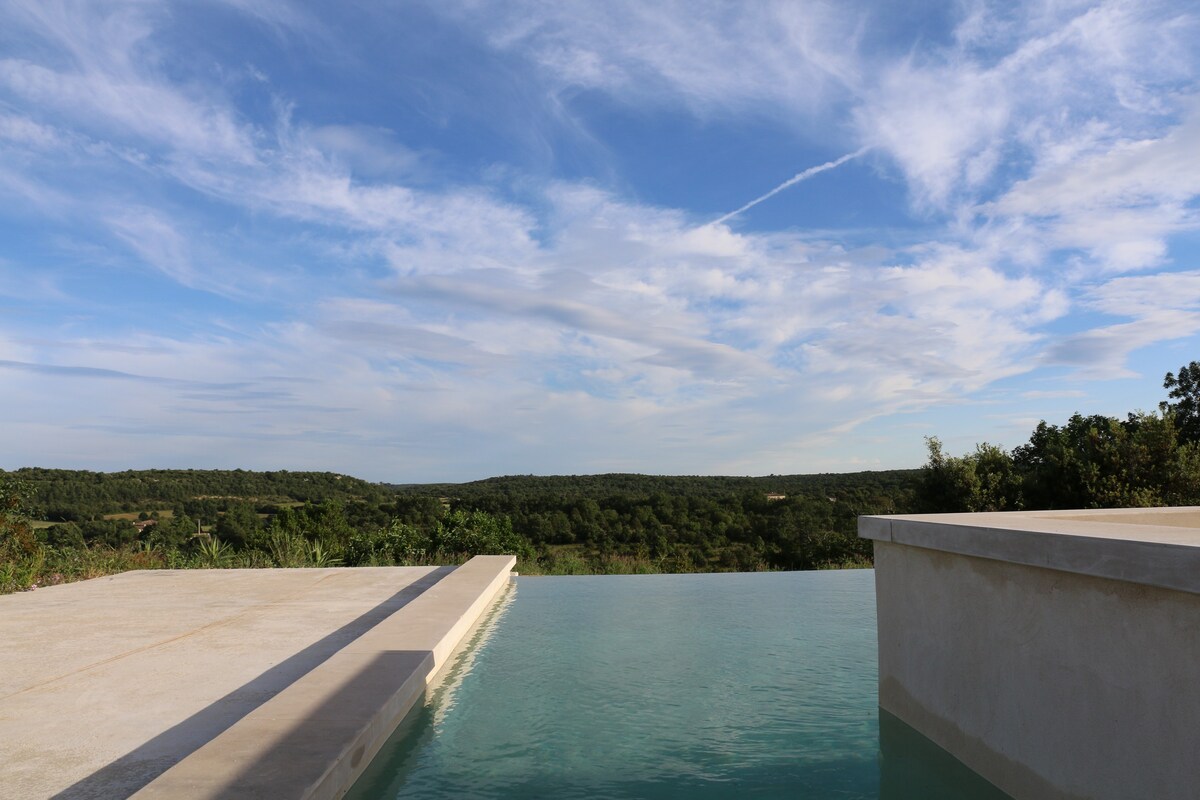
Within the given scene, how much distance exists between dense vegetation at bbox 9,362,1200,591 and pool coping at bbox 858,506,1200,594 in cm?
884

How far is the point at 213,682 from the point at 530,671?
6.45 ft

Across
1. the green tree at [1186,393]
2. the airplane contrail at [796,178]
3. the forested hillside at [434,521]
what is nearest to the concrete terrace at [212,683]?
the forested hillside at [434,521]

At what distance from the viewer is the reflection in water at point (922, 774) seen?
117 inches

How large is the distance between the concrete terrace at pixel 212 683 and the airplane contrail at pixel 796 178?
6776 mm

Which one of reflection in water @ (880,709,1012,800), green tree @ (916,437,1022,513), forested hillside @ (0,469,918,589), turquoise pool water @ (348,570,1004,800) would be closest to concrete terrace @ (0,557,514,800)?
turquoise pool water @ (348,570,1004,800)

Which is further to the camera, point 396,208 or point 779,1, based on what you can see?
point 396,208

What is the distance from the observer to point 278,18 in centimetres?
889

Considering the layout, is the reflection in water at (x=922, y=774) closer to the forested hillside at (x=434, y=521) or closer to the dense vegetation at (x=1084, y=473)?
the forested hillside at (x=434, y=521)

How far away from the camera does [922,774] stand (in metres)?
3.17

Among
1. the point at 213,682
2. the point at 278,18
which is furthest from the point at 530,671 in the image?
the point at 278,18

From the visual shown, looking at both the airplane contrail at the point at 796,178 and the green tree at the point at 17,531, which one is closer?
the green tree at the point at 17,531

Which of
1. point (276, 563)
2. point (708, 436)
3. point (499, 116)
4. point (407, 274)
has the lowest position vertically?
point (276, 563)

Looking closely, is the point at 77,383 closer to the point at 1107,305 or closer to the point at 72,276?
the point at 72,276

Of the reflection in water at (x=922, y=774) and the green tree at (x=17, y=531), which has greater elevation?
the green tree at (x=17, y=531)
